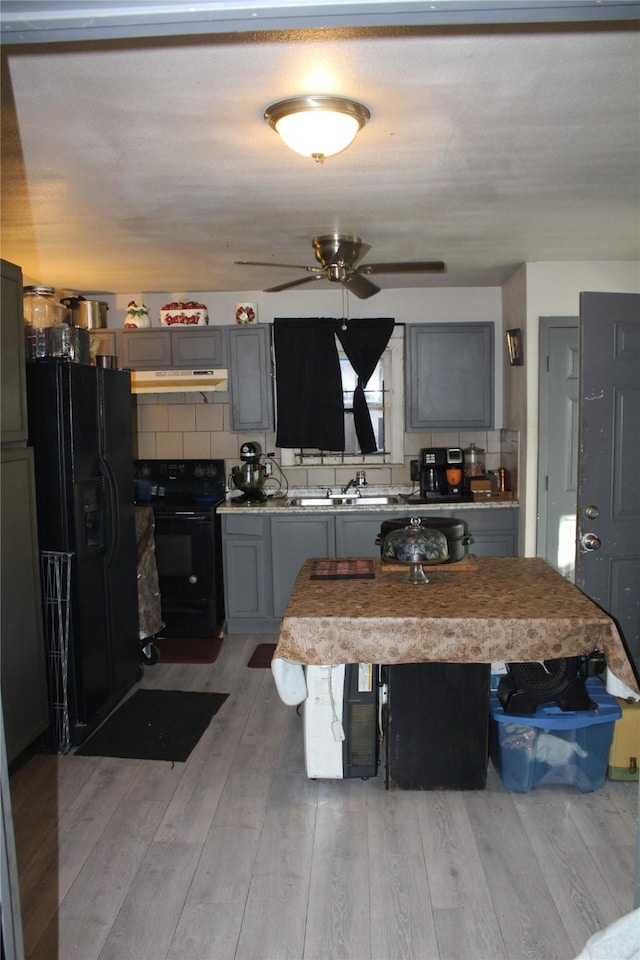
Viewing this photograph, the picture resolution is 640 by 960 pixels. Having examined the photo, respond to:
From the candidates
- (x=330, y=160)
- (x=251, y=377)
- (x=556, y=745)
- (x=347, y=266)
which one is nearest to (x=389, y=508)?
(x=251, y=377)

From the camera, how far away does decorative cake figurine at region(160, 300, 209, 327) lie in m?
5.22

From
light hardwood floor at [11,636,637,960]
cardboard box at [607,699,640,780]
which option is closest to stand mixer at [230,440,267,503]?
light hardwood floor at [11,636,637,960]

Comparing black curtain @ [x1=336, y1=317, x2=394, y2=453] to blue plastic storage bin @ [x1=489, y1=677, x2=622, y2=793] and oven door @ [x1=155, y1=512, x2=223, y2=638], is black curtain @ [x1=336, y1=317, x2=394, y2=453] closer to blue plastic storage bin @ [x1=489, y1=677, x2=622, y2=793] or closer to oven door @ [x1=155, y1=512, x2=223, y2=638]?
oven door @ [x1=155, y1=512, x2=223, y2=638]

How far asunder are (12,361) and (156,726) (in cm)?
195

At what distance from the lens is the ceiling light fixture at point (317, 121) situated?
215 cm

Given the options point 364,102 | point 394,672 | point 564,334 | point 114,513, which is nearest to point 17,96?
point 364,102

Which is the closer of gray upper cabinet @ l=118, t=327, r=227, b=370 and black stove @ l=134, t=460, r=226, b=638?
black stove @ l=134, t=460, r=226, b=638

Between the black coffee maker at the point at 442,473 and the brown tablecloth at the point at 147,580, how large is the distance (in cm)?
201

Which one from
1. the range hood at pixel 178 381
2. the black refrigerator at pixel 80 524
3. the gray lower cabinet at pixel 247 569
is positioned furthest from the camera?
the range hood at pixel 178 381

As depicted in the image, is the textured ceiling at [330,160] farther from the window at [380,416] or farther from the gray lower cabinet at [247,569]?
the gray lower cabinet at [247,569]

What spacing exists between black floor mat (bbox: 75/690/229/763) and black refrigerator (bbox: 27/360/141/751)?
100mm

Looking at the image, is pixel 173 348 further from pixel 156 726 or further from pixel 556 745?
pixel 556 745

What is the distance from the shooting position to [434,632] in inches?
102

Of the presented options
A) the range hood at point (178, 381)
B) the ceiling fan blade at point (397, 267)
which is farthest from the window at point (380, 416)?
the ceiling fan blade at point (397, 267)
